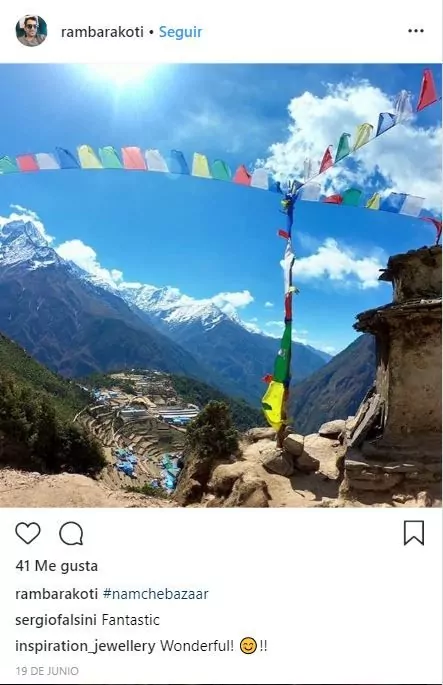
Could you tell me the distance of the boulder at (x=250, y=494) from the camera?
17.9ft

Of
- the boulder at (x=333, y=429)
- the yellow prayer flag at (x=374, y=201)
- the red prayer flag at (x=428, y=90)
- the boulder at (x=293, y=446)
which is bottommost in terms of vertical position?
the boulder at (x=293, y=446)

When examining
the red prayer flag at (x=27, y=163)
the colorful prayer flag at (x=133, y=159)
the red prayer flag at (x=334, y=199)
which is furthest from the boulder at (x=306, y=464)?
the red prayer flag at (x=27, y=163)

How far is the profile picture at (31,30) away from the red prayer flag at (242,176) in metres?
2.19

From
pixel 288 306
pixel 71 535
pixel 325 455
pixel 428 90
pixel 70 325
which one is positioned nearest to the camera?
pixel 71 535

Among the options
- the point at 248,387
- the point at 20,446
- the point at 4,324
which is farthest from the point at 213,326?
the point at 20,446

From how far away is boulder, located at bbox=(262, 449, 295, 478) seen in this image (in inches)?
269

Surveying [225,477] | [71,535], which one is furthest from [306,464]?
[71,535]

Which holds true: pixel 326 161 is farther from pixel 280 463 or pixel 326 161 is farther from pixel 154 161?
pixel 280 463

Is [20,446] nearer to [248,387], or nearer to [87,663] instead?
[87,663]

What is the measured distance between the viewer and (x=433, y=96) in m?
3.84

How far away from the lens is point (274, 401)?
19.3 ft

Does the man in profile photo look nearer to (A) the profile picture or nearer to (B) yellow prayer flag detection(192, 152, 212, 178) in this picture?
(A) the profile picture

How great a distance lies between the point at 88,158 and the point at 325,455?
5853 mm

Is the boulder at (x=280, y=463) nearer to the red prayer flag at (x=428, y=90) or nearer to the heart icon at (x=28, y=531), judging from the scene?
the heart icon at (x=28, y=531)
